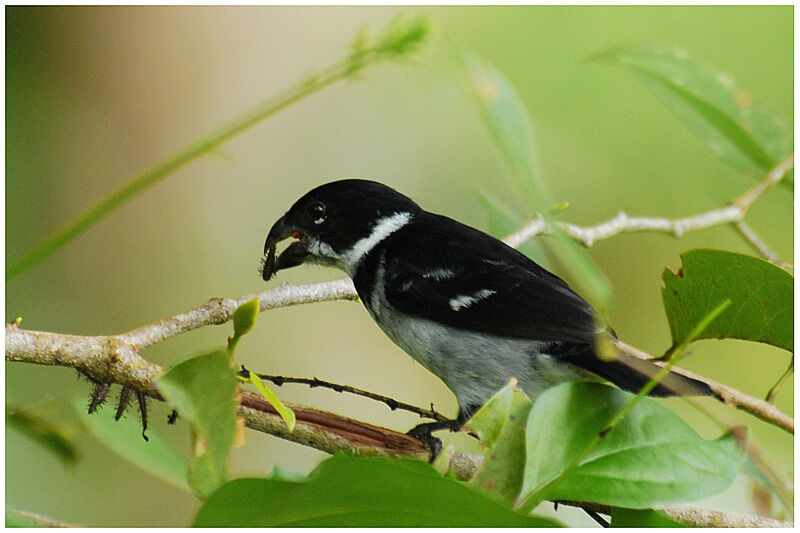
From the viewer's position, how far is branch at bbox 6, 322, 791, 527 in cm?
48

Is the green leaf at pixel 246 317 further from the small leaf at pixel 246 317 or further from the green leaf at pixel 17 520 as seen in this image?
the green leaf at pixel 17 520

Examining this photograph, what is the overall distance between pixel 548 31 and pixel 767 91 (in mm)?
266

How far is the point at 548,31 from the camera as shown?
2.80 feet

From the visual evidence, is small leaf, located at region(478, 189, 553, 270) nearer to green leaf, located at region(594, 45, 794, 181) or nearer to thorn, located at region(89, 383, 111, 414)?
green leaf, located at region(594, 45, 794, 181)

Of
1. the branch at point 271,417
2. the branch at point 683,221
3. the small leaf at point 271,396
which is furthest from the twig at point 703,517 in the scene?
the branch at point 683,221

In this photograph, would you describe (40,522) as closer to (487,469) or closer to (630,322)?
(487,469)

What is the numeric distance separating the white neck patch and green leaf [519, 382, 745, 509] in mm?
399

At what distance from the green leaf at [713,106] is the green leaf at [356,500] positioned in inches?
15.8

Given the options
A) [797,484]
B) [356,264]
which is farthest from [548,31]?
A: [797,484]

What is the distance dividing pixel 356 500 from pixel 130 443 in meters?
0.25

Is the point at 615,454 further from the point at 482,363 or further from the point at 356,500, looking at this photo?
the point at 482,363

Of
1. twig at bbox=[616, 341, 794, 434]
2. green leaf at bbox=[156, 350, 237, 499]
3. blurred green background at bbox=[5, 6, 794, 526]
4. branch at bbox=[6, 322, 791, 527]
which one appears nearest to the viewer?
green leaf at bbox=[156, 350, 237, 499]

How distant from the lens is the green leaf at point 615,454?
0.42m

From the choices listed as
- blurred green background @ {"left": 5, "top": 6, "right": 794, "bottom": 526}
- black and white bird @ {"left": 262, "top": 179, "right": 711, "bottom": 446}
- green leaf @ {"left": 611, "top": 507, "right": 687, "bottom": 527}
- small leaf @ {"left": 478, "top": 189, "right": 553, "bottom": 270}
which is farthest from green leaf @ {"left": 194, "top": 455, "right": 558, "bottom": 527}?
small leaf @ {"left": 478, "top": 189, "right": 553, "bottom": 270}
